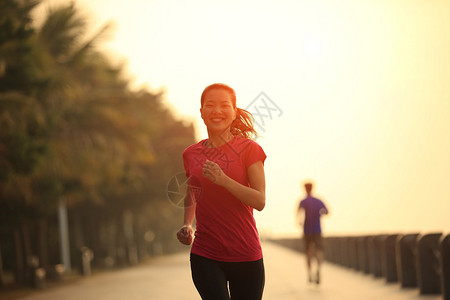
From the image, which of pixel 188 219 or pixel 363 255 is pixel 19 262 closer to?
pixel 363 255

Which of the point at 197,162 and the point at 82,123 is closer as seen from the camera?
the point at 197,162

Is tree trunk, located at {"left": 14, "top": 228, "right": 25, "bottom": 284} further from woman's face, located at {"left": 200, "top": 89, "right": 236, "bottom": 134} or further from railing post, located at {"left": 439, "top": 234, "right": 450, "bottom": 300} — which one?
woman's face, located at {"left": 200, "top": 89, "right": 236, "bottom": 134}

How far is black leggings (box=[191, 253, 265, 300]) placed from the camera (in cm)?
453

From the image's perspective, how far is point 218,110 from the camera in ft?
15.2

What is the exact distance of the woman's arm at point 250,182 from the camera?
14.0 feet

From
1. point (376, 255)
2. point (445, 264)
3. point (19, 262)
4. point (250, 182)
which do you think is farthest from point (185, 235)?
point (19, 262)

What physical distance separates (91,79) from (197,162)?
30078 mm

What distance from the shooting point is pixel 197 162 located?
185 inches

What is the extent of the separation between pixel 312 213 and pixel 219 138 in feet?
36.7

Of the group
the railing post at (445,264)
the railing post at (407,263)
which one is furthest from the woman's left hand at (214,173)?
the railing post at (407,263)

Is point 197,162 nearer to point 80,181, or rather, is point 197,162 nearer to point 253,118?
point 253,118

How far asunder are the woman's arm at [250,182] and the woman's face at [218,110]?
34 cm

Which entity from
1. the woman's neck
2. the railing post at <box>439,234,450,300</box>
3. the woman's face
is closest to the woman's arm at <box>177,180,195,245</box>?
the woman's neck

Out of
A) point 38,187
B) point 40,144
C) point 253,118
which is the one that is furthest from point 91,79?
point 253,118
